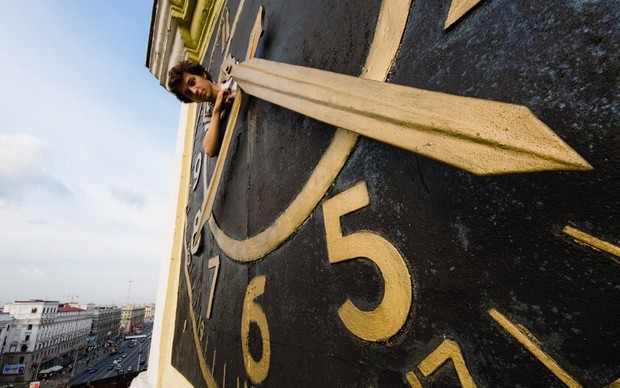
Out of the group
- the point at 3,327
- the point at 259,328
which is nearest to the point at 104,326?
the point at 3,327

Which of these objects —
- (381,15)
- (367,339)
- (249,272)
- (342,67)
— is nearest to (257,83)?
(342,67)

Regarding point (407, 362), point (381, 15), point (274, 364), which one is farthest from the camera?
point (274, 364)

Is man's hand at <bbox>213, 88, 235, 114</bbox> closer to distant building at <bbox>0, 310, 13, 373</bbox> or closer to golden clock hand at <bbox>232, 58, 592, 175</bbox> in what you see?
golden clock hand at <bbox>232, 58, 592, 175</bbox>

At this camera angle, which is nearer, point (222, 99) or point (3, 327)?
point (222, 99)

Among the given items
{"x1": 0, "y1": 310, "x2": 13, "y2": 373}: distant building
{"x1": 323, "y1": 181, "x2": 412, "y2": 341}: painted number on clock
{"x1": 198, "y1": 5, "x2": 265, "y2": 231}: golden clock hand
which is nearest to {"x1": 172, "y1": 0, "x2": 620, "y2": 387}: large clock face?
{"x1": 323, "y1": 181, "x2": 412, "y2": 341}: painted number on clock

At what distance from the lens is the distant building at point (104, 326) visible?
4779 centimetres

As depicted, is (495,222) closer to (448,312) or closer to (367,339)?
(448,312)

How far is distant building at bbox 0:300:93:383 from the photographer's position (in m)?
31.0

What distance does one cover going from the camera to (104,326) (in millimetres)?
51125

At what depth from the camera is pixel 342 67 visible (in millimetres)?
672

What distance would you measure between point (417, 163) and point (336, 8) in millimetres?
469

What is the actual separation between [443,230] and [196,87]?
1146 millimetres

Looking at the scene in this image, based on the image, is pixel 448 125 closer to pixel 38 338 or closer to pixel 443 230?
pixel 443 230

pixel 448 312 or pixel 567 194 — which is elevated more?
pixel 567 194
